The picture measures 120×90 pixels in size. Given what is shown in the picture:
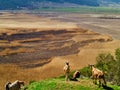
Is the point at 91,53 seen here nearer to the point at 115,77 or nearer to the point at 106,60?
the point at 106,60

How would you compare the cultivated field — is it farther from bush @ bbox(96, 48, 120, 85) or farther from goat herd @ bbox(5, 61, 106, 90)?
goat herd @ bbox(5, 61, 106, 90)

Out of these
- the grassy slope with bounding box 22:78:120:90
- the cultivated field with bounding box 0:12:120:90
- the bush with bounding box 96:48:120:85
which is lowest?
the cultivated field with bounding box 0:12:120:90

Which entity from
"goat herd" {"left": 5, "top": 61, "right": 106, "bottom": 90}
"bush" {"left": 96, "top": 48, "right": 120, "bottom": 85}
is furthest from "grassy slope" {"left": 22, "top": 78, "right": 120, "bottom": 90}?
"bush" {"left": 96, "top": 48, "right": 120, "bottom": 85}

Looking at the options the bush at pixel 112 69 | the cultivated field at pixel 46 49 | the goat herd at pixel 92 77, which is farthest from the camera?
the cultivated field at pixel 46 49

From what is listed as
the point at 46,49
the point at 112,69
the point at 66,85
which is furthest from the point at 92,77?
the point at 46,49

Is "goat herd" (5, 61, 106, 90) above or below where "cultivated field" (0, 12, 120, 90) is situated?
above

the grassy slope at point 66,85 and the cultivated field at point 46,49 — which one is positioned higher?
the grassy slope at point 66,85

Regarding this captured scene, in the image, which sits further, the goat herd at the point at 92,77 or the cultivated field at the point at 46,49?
the cultivated field at the point at 46,49

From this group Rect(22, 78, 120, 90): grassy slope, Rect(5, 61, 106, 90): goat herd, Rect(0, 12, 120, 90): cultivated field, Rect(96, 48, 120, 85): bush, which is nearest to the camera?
Rect(5, 61, 106, 90): goat herd

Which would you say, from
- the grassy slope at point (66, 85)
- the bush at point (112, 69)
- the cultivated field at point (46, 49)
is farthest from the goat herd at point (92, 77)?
the cultivated field at point (46, 49)

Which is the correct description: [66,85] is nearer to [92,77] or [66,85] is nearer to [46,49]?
[92,77]

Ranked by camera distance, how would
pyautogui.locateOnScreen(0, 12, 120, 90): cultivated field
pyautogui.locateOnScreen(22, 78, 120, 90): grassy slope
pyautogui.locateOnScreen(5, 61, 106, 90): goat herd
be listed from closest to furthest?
pyautogui.locateOnScreen(5, 61, 106, 90): goat herd < pyautogui.locateOnScreen(22, 78, 120, 90): grassy slope < pyautogui.locateOnScreen(0, 12, 120, 90): cultivated field

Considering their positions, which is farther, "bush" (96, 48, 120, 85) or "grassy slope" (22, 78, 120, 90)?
"bush" (96, 48, 120, 85)

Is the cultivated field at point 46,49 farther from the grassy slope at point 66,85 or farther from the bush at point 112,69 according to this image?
the grassy slope at point 66,85
